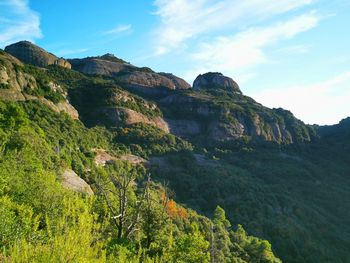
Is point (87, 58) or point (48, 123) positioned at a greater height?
point (87, 58)

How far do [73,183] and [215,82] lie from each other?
14963 centimetres

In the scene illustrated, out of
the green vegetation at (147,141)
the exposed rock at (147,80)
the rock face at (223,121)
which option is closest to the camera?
the green vegetation at (147,141)

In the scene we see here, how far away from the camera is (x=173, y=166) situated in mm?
87375

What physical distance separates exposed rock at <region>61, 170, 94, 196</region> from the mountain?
324 millimetres

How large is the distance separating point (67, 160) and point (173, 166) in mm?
38878

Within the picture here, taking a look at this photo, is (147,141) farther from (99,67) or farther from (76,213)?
(99,67)

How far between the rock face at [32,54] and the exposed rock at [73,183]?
98.8 metres

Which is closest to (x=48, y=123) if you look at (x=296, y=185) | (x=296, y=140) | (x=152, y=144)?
(x=152, y=144)

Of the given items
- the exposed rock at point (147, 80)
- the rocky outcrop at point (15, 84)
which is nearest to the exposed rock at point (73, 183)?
the rocky outcrop at point (15, 84)

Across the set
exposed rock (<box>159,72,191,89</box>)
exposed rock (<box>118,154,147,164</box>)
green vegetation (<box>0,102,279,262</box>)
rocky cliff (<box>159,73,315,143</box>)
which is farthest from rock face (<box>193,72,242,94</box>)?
green vegetation (<box>0,102,279,262</box>)

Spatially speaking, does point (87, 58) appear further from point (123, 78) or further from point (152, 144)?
point (152, 144)

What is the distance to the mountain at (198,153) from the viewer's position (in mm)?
53438

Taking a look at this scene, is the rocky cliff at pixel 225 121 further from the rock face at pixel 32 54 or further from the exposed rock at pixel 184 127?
the rock face at pixel 32 54

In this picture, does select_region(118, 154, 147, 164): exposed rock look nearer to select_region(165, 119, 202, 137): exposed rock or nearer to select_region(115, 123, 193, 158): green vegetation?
select_region(115, 123, 193, 158): green vegetation
